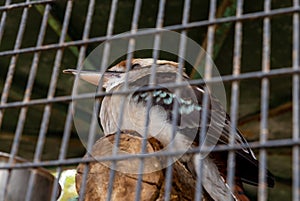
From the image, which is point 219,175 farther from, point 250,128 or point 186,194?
point 250,128

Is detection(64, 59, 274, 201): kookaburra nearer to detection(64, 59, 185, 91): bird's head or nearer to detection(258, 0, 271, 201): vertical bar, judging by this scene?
detection(64, 59, 185, 91): bird's head

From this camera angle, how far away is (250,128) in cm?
357

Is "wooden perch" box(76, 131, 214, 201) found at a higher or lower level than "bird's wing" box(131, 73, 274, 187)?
lower

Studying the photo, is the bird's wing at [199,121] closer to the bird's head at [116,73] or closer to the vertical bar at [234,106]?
the bird's head at [116,73]

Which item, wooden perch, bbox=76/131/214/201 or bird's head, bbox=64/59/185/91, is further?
bird's head, bbox=64/59/185/91

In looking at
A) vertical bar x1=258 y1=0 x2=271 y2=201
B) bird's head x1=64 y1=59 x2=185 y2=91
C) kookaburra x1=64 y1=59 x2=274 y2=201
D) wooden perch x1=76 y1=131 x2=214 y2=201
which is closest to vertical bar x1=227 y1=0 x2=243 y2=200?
vertical bar x1=258 y1=0 x2=271 y2=201

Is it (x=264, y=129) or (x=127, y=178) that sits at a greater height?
(x=127, y=178)

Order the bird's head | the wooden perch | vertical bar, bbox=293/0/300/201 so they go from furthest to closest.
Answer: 1. the bird's head
2. the wooden perch
3. vertical bar, bbox=293/0/300/201

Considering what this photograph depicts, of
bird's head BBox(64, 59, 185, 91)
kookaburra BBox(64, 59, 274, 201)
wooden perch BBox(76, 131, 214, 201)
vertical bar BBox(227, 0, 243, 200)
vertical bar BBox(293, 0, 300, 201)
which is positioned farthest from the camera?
bird's head BBox(64, 59, 185, 91)

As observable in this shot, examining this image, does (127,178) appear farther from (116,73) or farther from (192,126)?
(116,73)

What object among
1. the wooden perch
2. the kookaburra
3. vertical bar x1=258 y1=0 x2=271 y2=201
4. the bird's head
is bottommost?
vertical bar x1=258 y1=0 x2=271 y2=201

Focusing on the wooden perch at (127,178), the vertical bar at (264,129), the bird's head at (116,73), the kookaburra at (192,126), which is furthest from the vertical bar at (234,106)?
the bird's head at (116,73)

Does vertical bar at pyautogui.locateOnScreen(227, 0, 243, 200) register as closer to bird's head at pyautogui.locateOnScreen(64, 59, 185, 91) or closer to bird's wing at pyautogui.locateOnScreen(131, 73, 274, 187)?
bird's wing at pyautogui.locateOnScreen(131, 73, 274, 187)

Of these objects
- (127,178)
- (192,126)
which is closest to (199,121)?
(192,126)
